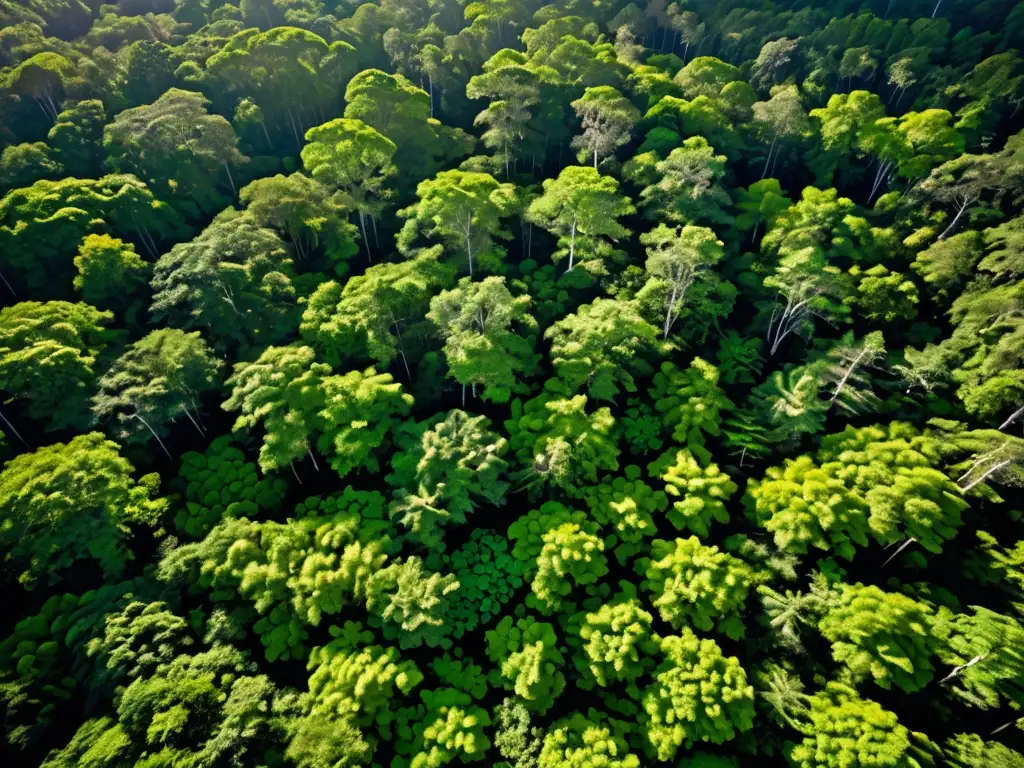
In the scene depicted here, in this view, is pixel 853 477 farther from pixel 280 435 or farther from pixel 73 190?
pixel 73 190

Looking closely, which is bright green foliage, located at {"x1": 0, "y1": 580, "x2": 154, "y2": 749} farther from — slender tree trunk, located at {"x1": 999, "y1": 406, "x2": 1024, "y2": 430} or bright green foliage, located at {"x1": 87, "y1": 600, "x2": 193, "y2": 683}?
slender tree trunk, located at {"x1": 999, "y1": 406, "x2": 1024, "y2": 430}

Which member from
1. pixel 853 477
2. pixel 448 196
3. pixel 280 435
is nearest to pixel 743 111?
pixel 448 196

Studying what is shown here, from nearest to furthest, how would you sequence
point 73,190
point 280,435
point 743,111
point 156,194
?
point 280,435 → point 73,190 → point 156,194 → point 743,111

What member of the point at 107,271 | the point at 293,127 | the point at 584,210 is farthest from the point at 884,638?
the point at 293,127

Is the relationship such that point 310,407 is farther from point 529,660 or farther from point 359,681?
point 529,660

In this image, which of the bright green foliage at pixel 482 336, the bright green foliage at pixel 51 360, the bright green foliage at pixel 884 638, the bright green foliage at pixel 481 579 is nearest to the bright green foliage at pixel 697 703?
the bright green foliage at pixel 884 638

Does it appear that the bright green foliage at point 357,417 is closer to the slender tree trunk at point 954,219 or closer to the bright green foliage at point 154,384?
the bright green foliage at point 154,384
